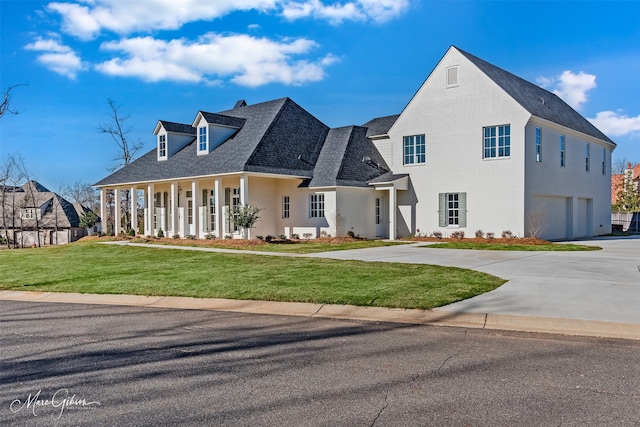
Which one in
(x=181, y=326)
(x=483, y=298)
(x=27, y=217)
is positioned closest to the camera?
(x=181, y=326)

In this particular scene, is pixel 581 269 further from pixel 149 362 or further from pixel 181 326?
pixel 149 362

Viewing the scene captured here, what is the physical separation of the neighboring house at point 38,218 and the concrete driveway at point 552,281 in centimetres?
4413

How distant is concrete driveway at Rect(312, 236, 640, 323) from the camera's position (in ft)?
26.7

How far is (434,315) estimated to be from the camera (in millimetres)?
8023

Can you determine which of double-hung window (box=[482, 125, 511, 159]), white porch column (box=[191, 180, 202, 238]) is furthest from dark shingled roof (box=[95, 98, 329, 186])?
double-hung window (box=[482, 125, 511, 159])

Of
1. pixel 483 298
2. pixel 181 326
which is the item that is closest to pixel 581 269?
pixel 483 298

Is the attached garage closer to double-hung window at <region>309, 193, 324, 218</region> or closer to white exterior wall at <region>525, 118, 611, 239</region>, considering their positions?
white exterior wall at <region>525, 118, 611, 239</region>

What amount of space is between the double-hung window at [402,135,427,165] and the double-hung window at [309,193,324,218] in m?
5.25

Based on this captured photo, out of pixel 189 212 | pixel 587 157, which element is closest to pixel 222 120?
pixel 189 212

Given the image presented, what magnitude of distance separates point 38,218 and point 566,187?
49.7 metres

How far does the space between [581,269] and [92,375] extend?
12.0m

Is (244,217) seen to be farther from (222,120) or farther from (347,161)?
(222,120)

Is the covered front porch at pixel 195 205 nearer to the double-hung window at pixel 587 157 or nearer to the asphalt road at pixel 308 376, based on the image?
the asphalt road at pixel 308 376

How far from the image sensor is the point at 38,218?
2036 inches
